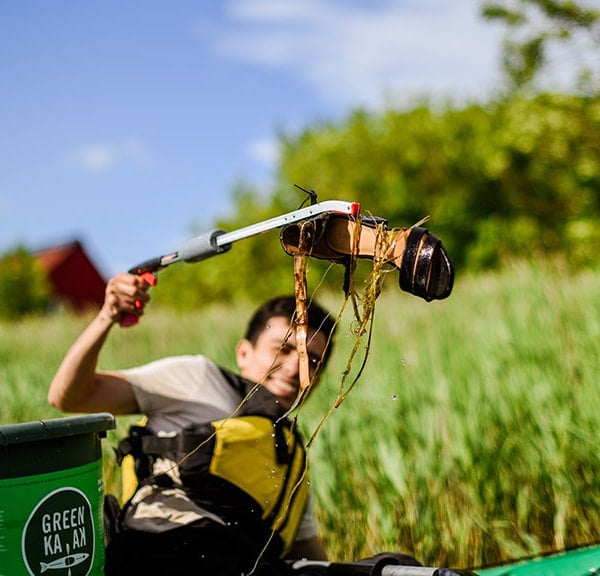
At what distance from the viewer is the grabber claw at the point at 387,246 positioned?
1.57m

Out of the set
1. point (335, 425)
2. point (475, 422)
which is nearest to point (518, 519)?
point (475, 422)

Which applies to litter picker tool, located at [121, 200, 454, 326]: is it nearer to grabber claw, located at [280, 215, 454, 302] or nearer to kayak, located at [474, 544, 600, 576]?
grabber claw, located at [280, 215, 454, 302]

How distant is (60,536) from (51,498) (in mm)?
78

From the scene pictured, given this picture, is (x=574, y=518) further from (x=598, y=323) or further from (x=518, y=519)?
(x=598, y=323)

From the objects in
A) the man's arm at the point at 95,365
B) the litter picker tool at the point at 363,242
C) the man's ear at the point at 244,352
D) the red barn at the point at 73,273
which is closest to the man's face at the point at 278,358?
the man's ear at the point at 244,352

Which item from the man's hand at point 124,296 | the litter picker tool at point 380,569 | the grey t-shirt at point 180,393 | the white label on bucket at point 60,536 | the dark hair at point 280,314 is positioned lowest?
the litter picker tool at point 380,569

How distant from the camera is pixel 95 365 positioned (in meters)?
2.22

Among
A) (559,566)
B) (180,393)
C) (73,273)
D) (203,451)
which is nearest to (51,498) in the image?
(203,451)

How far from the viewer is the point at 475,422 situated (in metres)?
3.62

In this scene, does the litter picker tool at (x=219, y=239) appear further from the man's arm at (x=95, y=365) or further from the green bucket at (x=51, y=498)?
the green bucket at (x=51, y=498)

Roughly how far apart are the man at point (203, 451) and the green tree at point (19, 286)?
2508cm

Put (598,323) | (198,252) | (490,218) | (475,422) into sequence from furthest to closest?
(490,218)
(598,323)
(475,422)
(198,252)

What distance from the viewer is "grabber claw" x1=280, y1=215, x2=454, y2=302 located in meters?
1.57

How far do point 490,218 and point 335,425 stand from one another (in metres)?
15.6
